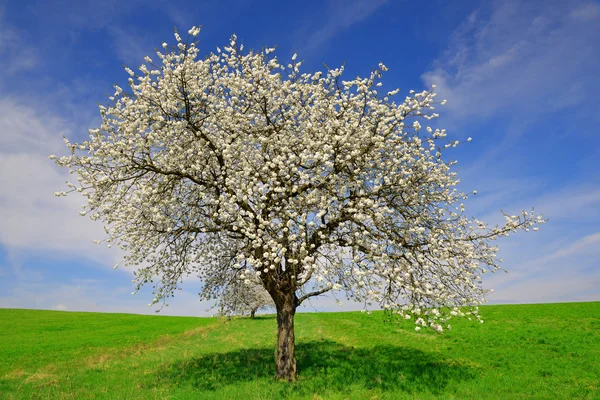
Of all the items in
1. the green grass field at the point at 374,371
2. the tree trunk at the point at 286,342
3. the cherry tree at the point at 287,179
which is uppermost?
the cherry tree at the point at 287,179

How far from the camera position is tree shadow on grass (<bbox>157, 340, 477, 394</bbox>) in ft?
53.5

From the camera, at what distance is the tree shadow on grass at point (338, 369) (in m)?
16.3

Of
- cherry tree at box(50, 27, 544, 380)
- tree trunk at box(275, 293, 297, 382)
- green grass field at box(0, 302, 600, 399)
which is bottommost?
green grass field at box(0, 302, 600, 399)

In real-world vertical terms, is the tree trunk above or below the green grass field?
above

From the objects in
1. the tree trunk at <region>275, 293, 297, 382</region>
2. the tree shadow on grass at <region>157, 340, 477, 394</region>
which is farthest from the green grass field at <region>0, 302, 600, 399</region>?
the tree trunk at <region>275, 293, 297, 382</region>

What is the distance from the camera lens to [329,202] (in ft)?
45.8

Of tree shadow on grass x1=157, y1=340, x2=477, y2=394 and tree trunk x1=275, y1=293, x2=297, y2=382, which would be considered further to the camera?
tree trunk x1=275, y1=293, x2=297, y2=382

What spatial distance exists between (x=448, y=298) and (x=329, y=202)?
6.17m

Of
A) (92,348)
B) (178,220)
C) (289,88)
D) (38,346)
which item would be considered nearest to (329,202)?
(289,88)

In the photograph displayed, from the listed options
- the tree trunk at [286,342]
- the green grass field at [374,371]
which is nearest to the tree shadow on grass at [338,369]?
the green grass field at [374,371]

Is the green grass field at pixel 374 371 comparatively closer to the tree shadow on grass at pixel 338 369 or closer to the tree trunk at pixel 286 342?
the tree shadow on grass at pixel 338 369

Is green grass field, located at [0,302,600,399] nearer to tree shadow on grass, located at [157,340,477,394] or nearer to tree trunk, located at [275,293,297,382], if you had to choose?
tree shadow on grass, located at [157,340,477,394]

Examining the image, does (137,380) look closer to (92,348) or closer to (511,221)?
(511,221)

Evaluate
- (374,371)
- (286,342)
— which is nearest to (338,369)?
(374,371)
